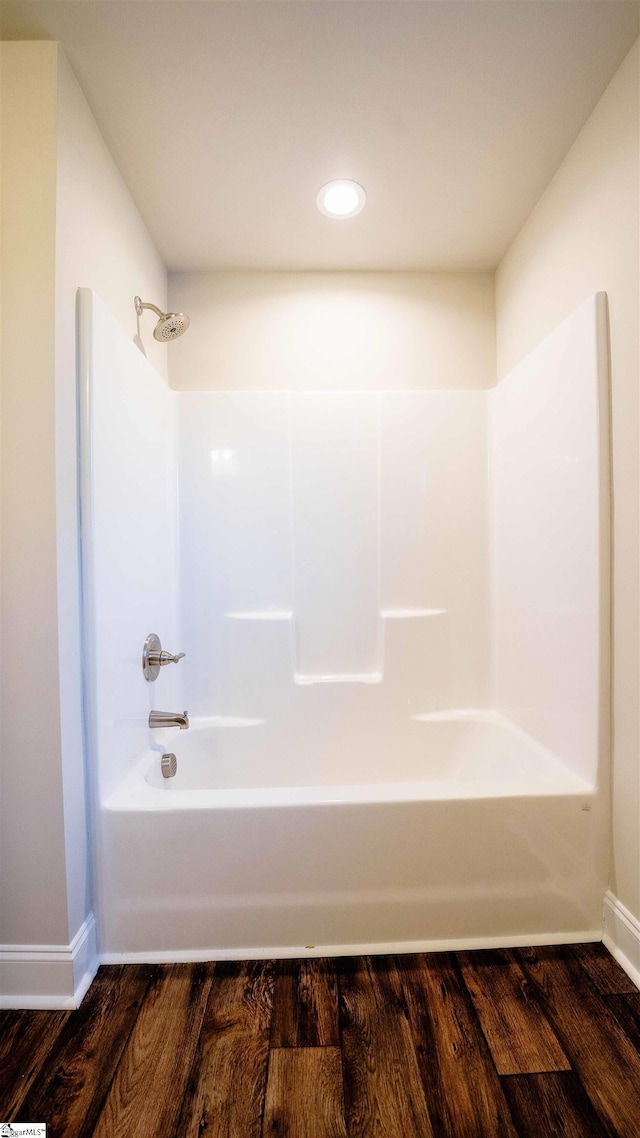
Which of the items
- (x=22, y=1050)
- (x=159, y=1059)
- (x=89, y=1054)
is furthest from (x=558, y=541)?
(x=22, y=1050)

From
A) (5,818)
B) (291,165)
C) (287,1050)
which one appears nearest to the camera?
(287,1050)

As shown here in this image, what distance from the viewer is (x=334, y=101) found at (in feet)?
4.81

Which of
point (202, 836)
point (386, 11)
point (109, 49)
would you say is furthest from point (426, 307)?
point (202, 836)

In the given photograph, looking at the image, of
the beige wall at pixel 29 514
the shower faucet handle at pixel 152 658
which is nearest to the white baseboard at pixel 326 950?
the beige wall at pixel 29 514

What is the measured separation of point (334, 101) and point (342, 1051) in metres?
2.44

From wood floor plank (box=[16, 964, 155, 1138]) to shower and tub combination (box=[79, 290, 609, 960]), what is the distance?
0.27 feet

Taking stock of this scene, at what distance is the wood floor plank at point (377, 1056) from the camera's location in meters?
1.00

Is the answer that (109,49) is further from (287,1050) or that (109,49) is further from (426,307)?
(287,1050)

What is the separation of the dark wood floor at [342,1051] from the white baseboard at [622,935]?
0.03 m

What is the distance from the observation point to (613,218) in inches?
56.1

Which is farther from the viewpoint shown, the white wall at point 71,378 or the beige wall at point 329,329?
the beige wall at point 329,329

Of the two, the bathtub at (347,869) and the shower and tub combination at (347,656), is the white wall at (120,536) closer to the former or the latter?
the shower and tub combination at (347,656)

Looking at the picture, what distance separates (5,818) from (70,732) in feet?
0.81

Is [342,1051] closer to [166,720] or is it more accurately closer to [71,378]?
[166,720]
